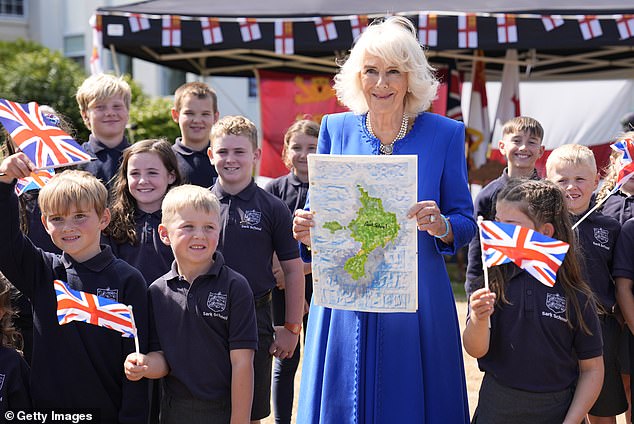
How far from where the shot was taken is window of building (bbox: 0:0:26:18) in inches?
1027

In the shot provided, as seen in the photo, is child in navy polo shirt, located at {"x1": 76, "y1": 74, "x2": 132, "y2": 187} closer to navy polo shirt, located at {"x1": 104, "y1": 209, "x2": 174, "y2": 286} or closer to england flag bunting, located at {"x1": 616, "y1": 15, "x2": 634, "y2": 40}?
navy polo shirt, located at {"x1": 104, "y1": 209, "x2": 174, "y2": 286}

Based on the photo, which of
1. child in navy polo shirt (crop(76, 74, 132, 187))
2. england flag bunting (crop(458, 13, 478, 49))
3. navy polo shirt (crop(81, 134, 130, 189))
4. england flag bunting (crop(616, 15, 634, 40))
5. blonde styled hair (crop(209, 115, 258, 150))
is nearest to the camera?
blonde styled hair (crop(209, 115, 258, 150))

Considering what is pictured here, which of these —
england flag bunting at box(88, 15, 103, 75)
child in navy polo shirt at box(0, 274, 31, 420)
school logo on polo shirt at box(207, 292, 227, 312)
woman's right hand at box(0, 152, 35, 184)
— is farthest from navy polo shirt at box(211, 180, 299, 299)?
england flag bunting at box(88, 15, 103, 75)

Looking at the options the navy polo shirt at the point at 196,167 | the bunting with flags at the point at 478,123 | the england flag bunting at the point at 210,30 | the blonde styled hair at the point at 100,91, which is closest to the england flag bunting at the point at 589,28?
the bunting with flags at the point at 478,123

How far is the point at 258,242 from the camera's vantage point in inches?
159

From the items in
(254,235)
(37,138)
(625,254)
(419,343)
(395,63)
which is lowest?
(419,343)

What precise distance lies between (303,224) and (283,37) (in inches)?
208

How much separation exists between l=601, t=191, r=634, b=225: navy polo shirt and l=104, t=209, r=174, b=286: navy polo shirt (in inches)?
88.9

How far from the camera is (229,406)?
325 centimetres

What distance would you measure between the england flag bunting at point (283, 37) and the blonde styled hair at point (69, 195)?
490 centimetres

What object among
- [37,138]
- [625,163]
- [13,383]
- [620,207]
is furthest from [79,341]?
[620,207]

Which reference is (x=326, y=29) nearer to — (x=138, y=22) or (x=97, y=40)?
(x=138, y=22)

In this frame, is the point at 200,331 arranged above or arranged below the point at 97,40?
below

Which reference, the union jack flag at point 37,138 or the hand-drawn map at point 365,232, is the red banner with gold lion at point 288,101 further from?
the hand-drawn map at point 365,232
